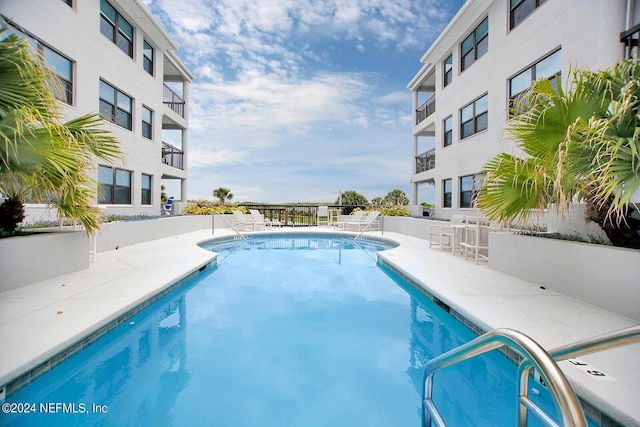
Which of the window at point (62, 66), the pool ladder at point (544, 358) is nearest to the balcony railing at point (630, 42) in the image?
the pool ladder at point (544, 358)

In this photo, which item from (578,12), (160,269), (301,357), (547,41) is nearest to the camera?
(301,357)

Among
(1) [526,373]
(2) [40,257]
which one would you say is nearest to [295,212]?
(2) [40,257]

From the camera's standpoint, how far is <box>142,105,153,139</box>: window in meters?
12.1

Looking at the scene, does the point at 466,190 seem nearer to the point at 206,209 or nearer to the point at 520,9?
the point at 520,9

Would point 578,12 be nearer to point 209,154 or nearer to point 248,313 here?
point 248,313

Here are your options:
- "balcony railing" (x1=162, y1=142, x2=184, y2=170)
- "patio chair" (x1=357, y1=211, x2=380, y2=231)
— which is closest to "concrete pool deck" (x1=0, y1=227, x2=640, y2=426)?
"patio chair" (x1=357, y1=211, x2=380, y2=231)

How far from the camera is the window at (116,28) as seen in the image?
9711mm

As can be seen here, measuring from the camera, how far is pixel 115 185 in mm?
10375

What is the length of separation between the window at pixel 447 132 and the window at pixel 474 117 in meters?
0.95

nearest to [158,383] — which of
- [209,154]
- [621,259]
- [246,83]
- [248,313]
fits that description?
[248,313]

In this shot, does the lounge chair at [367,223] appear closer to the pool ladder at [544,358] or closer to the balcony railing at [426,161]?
the balcony railing at [426,161]

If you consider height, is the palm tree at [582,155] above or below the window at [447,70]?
below

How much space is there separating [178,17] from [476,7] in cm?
1050

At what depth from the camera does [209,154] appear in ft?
65.0
